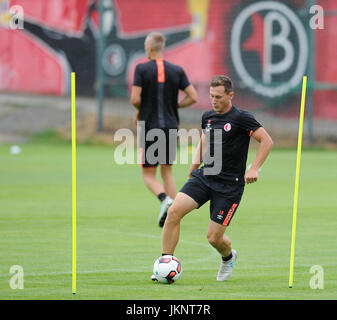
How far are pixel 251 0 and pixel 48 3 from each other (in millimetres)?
8771

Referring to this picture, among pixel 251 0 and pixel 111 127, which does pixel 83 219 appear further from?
pixel 251 0

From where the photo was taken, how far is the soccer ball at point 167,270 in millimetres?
8586

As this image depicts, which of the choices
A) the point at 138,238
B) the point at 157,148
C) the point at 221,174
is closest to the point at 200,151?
the point at 221,174

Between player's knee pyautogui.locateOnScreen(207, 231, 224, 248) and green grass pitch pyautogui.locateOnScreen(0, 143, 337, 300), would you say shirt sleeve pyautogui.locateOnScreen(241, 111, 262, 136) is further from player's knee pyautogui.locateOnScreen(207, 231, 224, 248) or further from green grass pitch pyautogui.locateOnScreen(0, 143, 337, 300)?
green grass pitch pyautogui.locateOnScreen(0, 143, 337, 300)

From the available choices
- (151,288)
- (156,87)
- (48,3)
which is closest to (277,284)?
(151,288)

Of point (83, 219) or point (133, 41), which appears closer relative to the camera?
point (83, 219)

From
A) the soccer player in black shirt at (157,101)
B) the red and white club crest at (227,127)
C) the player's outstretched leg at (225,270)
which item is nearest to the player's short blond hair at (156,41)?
the soccer player in black shirt at (157,101)

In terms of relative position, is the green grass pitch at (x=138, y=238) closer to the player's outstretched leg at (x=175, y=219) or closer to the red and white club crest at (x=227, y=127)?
the player's outstretched leg at (x=175, y=219)

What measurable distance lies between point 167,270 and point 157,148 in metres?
4.85

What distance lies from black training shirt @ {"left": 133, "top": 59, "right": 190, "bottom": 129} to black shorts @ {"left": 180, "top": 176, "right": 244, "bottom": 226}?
14.3 feet

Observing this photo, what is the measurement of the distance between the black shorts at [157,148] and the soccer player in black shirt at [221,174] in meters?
4.15

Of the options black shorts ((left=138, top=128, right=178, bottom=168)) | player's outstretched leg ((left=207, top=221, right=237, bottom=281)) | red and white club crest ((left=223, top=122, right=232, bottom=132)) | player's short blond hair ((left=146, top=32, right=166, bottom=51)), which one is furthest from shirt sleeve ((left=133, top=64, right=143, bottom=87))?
player's outstretched leg ((left=207, top=221, right=237, bottom=281))
